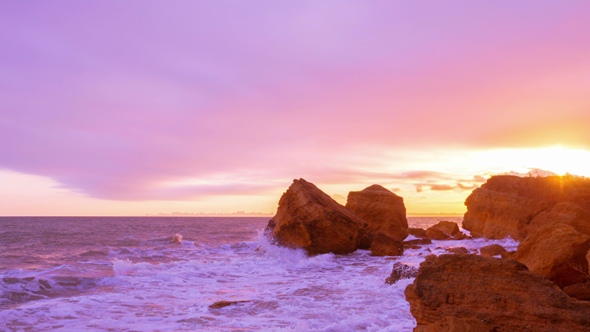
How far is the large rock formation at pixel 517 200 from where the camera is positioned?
35.0 metres

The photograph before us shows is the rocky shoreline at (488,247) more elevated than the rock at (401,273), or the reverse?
the rocky shoreline at (488,247)

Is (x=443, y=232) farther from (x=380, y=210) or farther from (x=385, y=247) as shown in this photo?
(x=385, y=247)

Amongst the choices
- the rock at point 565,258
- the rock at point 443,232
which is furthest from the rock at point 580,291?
the rock at point 443,232

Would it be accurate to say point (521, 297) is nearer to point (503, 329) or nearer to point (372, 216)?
point (503, 329)

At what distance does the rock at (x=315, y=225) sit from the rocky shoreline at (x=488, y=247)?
59mm

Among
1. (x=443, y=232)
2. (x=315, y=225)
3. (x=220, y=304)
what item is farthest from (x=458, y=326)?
(x=443, y=232)

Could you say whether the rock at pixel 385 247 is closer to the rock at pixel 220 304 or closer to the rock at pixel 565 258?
the rock at pixel 220 304

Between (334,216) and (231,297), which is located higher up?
(334,216)

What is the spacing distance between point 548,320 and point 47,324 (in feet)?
37.0

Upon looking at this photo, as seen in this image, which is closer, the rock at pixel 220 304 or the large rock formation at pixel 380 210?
the rock at pixel 220 304

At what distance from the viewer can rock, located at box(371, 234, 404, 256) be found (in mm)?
27183

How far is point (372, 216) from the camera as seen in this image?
32875 mm

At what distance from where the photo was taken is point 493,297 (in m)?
7.03

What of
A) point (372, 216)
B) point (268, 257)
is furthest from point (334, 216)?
point (372, 216)
